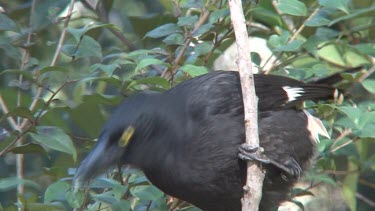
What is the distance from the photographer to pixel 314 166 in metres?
3.82

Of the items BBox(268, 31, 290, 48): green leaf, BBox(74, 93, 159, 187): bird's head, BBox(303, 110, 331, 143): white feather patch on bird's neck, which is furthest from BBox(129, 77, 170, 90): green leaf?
BBox(303, 110, 331, 143): white feather patch on bird's neck

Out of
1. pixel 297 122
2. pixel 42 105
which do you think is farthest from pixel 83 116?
pixel 297 122

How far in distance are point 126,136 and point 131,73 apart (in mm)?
584

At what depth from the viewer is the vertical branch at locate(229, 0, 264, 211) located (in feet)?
10.2

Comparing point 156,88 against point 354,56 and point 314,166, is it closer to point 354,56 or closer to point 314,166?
point 314,166

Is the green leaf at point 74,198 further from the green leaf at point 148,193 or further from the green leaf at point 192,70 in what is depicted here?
the green leaf at point 192,70

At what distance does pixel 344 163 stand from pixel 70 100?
1.24m

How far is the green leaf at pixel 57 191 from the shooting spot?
10.9 ft

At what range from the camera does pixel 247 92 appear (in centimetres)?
310

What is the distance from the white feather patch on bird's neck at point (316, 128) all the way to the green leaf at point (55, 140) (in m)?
0.94

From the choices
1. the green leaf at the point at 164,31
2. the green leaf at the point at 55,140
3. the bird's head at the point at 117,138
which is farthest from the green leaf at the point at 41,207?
the green leaf at the point at 164,31

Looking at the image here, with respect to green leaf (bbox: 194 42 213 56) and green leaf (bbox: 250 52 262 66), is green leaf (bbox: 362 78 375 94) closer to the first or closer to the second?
green leaf (bbox: 250 52 262 66)

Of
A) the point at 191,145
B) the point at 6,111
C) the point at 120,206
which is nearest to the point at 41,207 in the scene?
the point at 120,206

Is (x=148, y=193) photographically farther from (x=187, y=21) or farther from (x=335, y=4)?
(x=335, y=4)
